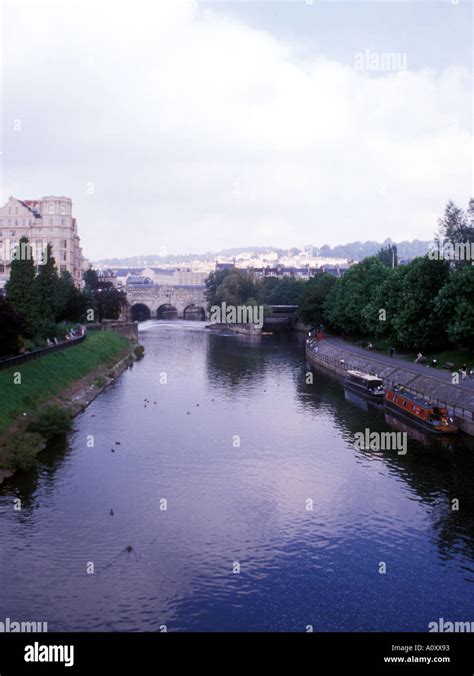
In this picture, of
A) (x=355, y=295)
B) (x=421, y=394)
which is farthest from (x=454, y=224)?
(x=421, y=394)

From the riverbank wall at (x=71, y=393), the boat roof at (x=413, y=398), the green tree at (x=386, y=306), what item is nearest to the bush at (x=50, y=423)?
the riverbank wall at (x=71, y=393)

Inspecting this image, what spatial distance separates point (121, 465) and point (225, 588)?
60.2 ft

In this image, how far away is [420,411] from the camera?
55.9 meters

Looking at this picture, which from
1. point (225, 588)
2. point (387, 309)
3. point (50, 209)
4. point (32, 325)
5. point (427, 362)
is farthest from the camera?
point (50, 209)

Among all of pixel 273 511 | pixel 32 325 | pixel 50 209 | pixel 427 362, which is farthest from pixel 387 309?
pixel 50 209

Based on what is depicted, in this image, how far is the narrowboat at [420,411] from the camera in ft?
172

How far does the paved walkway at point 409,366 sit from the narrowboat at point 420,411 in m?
3.32

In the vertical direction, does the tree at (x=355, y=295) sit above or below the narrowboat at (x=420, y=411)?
above

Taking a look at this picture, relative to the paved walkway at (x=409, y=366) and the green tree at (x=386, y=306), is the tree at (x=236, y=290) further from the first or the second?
the green tree at (x=386, y=306)

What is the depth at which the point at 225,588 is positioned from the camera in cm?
2773

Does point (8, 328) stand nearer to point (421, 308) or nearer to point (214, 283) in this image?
point (421, 308)

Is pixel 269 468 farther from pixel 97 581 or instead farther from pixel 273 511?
pixel 97 581

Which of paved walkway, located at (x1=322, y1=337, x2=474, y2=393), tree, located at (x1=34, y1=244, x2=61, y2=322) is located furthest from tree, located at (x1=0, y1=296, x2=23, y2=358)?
paved walkway, located at (x1=322, y1=337, x2=474, y2=393)

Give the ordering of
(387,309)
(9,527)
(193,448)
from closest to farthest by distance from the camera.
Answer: (9,527) < (193,448) < (387,309)
